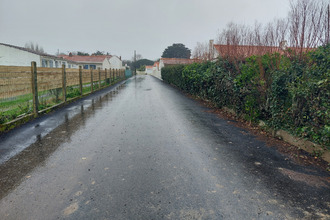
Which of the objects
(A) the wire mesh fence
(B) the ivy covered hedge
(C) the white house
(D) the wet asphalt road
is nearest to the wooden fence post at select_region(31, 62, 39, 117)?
(A) the wire mesh fence

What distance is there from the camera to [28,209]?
257cm

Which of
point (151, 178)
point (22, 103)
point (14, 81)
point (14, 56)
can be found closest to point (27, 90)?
point (22, 103)

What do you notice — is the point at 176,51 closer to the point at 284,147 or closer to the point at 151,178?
the point at 284,147

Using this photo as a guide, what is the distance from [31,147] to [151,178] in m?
2.96

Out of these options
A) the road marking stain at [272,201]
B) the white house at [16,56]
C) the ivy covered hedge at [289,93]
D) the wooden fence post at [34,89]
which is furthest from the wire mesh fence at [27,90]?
the white house at [16,56]

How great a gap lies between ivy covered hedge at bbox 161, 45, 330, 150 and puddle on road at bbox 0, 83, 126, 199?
16.6 ft

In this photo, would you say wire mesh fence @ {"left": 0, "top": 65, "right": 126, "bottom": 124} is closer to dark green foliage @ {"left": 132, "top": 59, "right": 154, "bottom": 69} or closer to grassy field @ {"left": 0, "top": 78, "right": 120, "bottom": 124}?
grassy field @ {"left": 0, "top": 78, "right": 120, "bottom": 124}

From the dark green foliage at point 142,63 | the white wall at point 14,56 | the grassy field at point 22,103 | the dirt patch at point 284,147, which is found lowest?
the dirt patch at point 284,147

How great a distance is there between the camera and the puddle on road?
3.40 metres

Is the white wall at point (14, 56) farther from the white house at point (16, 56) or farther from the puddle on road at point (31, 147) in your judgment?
the puddle on road at point (31, 147)

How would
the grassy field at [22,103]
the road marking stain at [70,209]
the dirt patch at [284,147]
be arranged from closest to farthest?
the road marking stain at [70,209] < the dirt patch at [284,147] < the grassy field at [22,103]

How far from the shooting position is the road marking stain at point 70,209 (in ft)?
8.31

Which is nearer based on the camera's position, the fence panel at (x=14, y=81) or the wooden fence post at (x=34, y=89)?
the fence panel at (x=14, y=81)

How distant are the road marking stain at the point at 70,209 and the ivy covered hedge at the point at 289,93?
13.4 ft
